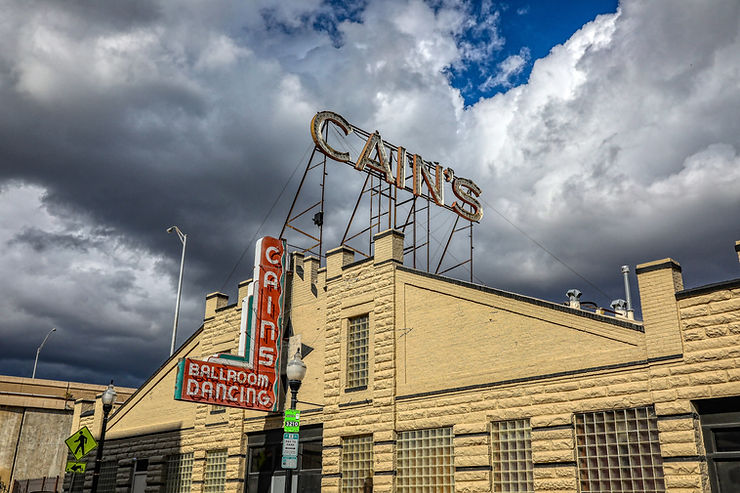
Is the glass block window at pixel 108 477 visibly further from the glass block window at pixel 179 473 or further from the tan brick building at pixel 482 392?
the tan brick building at pixel 482 392

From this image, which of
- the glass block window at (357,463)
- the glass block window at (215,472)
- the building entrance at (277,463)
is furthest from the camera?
the glass block window at (215,472)

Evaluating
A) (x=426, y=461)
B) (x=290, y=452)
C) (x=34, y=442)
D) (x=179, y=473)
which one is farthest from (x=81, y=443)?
(x=34, y=442)

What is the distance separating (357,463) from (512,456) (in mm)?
5979

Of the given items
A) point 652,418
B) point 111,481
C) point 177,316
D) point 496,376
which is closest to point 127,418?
point 111,481

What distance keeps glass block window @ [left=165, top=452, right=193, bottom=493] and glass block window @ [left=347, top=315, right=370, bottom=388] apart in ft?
35.9

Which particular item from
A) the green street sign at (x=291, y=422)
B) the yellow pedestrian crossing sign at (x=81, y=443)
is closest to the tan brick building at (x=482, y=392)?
the green street sign at (x=291, y=422)

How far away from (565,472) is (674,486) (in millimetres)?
2647

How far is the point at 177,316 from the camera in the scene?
40219 mm

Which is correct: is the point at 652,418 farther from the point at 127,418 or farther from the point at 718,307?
the point at 127,418

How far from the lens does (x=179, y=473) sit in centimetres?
2970

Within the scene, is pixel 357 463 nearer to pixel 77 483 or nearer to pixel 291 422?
pixel 291 422

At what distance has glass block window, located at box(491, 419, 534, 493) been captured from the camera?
17203 millimetres

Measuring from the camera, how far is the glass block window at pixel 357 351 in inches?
885

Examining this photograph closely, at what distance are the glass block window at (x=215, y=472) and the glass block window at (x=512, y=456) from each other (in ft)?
43.8
